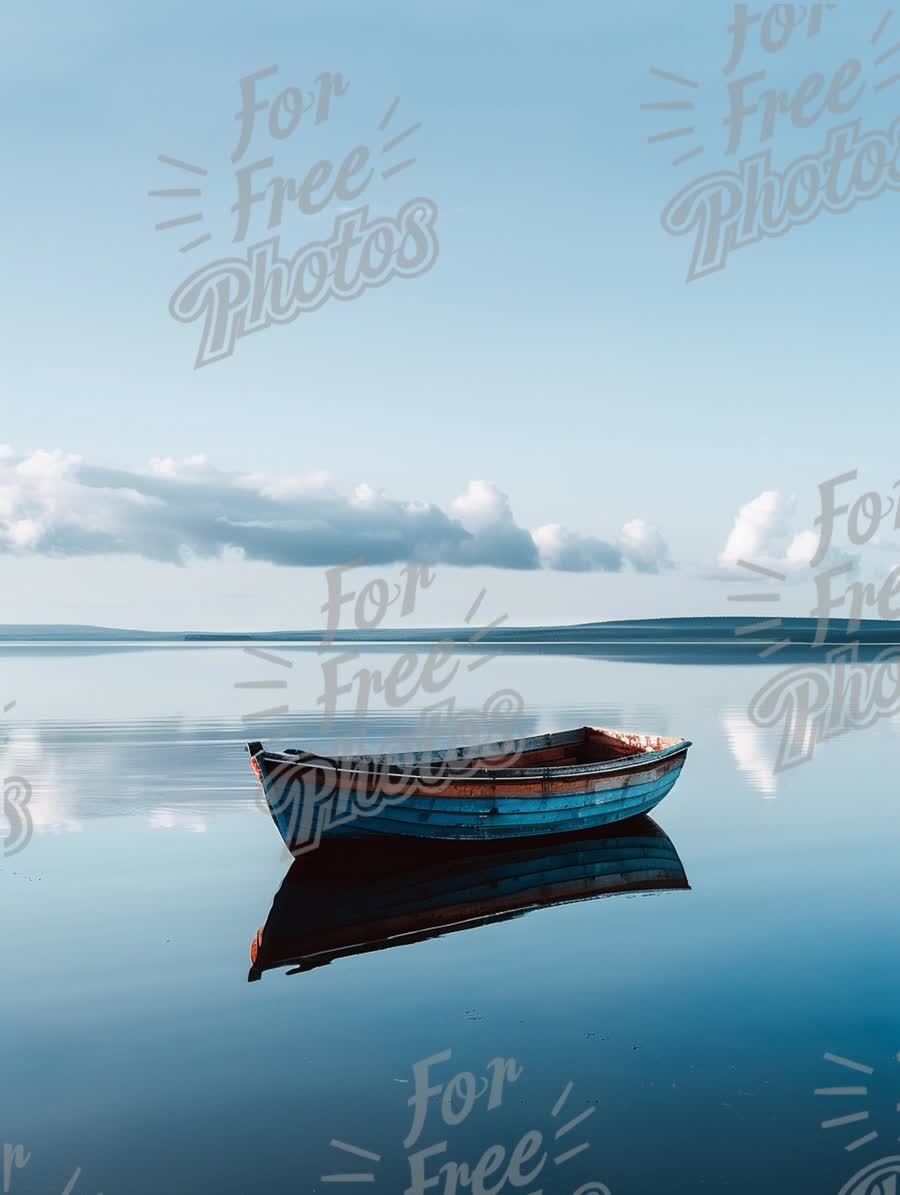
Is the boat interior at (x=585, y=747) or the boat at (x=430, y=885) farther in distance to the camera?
the boat interior at (x=585, y=747)

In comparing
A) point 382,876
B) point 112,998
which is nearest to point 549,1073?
point 112,998

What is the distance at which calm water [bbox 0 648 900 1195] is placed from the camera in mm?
7793

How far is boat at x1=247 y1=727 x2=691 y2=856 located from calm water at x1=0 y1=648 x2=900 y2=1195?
3.16ft

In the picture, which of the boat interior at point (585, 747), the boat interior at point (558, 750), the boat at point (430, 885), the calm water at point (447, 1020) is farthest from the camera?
the boat interior at point (585, 747)

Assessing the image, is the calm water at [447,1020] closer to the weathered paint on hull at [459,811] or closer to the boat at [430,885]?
the boat at [430,885]

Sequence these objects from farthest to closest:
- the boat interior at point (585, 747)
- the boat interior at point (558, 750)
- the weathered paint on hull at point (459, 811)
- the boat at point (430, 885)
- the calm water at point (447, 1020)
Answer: the boat interior at point (585, 747) → the boat interior at point (558, 750) → the weathered paint on hull at point (459, 811) → the boat at point (430, 885) → the calm water at point (447, 1020)

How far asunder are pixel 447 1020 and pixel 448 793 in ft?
21.4

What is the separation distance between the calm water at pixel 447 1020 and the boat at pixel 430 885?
32cm

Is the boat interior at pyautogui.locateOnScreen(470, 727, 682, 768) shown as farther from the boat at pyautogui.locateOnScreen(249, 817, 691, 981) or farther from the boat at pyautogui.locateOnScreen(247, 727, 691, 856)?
the boat at pyautogui.locateOnScreen(249, 817, 691, 981)

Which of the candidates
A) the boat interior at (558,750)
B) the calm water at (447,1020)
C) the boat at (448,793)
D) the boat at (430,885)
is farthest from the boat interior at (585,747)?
the boat at (430,885)

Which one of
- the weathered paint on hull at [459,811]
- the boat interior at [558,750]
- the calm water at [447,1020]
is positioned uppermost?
the boat interior at [558,750]

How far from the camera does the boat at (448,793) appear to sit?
626 inches

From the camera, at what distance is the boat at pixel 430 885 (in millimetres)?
13070

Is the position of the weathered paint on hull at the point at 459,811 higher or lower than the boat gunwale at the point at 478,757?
lower
